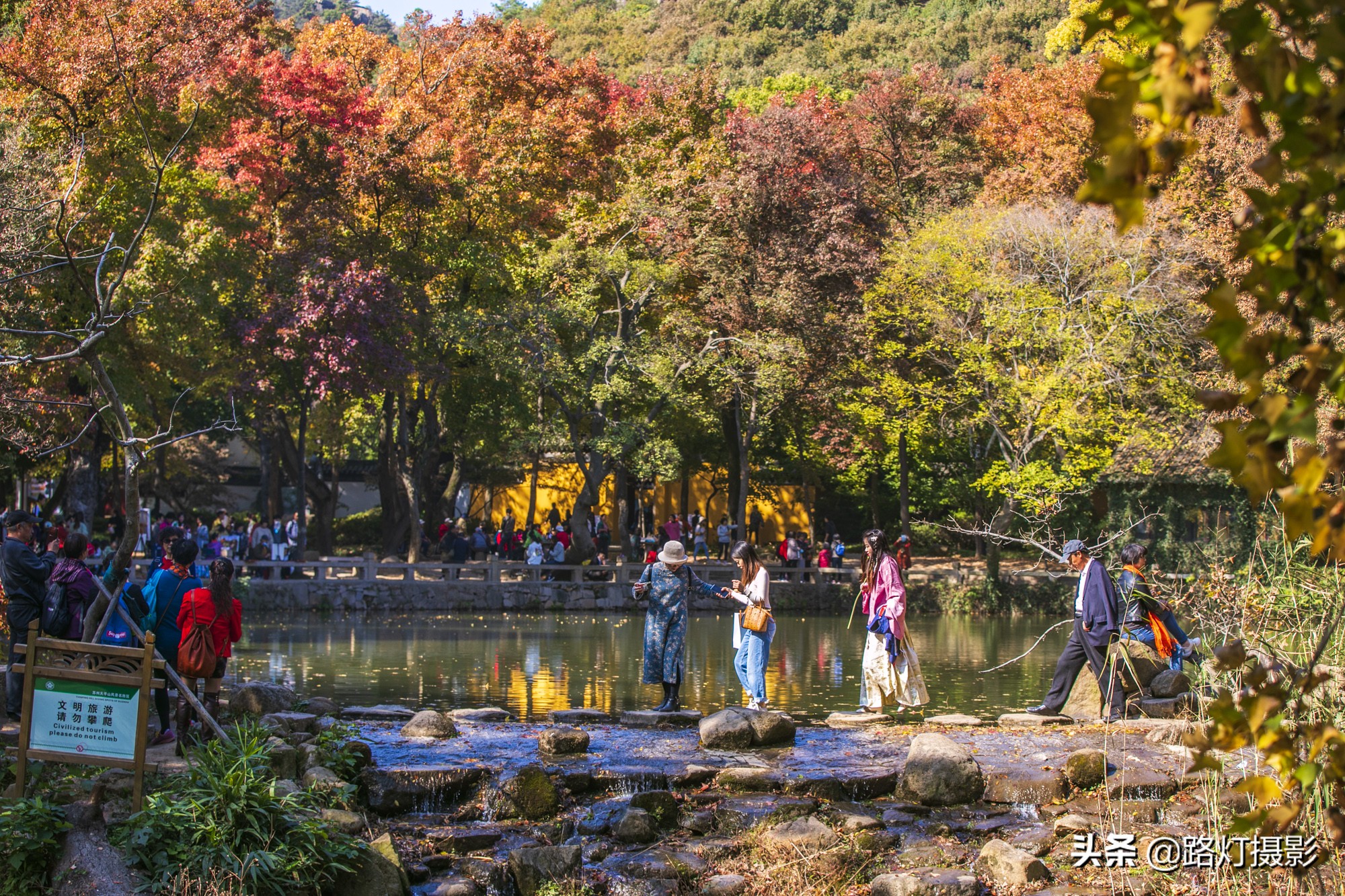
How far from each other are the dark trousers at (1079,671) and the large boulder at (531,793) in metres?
4.84

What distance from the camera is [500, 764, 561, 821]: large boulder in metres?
8.68

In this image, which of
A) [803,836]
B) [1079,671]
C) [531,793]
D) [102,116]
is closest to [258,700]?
[531,793]

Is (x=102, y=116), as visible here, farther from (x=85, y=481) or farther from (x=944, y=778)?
(x=944, y=778)

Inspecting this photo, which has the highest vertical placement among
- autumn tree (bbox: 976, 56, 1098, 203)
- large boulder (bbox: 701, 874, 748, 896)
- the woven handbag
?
autumn tree (bbox: 976, 56, 1098, 203)

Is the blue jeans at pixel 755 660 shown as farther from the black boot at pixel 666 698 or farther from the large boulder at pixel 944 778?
the large boulder at pixel 944 778

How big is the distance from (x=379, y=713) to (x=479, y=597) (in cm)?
1575

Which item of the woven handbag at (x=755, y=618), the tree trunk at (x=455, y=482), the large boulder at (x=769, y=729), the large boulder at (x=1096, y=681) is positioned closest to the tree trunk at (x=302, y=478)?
the tree trunk at (x=455, y=482)

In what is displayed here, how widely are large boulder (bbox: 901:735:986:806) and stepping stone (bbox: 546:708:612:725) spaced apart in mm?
3536

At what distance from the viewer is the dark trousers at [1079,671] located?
10367 millimetres

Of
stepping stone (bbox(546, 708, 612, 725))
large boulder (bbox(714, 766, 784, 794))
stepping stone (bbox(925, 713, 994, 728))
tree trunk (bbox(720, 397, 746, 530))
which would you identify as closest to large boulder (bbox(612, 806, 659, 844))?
large boulder (bbox(714, 766, 784, 794))

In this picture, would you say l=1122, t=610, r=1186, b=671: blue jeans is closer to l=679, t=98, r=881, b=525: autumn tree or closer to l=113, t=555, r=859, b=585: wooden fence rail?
l=113, t=555, r=859, b=585: wooden fence rail

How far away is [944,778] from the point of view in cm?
892

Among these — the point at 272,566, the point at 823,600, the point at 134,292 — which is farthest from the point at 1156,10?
the point at 823,600

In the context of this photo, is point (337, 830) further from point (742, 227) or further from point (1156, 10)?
point (742, 227)
